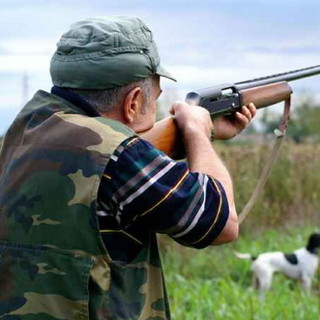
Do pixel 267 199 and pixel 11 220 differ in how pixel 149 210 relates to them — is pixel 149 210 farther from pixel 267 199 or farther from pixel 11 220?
pixel 267 199

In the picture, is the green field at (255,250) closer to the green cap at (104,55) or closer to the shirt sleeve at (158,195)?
the shirt sleeve at (158,195)

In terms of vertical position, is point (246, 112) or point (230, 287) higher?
point (246, 112)

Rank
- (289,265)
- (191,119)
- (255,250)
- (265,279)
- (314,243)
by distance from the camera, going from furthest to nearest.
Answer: (255,250), (314,243), (289,265), (265,279), (191,119)

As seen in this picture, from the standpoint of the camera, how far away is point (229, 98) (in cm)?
332

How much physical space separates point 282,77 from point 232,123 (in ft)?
1.66

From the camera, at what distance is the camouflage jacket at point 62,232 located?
2609 millimetres

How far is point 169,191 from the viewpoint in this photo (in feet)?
8.62

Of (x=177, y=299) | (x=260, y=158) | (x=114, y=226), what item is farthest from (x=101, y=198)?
(x=260, y=158)

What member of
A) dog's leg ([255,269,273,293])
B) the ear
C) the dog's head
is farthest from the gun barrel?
the dog's head

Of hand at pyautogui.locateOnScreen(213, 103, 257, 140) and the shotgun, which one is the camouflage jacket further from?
A: hand at pyautogui.locateOnScreen(213, 103, 257, 140)

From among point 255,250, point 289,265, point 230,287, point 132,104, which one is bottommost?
point 255,250

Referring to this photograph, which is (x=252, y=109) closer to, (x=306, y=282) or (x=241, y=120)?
(x=241, y=120)

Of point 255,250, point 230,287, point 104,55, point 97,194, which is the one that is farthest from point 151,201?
point 255,250

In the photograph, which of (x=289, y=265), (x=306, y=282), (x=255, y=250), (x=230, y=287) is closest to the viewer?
(x=230, y=287)
